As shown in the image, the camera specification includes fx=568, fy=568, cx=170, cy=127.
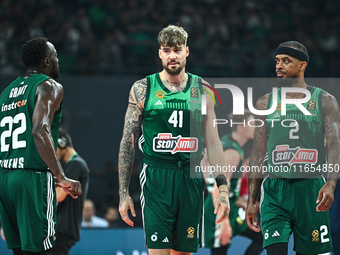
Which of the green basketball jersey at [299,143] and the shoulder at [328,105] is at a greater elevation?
the shoulder at [328,105]

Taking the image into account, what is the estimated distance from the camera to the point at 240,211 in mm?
8172

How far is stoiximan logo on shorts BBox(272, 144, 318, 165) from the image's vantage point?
5484 mm

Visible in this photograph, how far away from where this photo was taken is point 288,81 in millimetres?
5723

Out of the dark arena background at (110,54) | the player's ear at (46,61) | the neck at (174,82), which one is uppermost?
the dark arena background at (110,54)

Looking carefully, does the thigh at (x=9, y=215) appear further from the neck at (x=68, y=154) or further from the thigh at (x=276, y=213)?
the neck at (x=68, y=154)

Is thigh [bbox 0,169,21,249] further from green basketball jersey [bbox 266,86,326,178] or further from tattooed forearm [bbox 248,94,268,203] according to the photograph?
green basketball jersey [bbox 266,86,326,178]

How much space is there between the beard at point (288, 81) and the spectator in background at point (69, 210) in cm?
283

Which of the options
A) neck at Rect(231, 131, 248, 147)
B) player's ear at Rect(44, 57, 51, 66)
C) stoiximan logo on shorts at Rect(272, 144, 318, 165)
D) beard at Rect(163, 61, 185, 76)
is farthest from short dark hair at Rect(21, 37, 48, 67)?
neck at Rect(231, 131, 248, 147)

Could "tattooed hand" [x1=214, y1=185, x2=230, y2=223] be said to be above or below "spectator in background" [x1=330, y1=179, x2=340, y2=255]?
above

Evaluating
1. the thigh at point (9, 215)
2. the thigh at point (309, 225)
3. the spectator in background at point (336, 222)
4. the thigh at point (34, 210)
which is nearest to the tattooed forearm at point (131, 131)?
the thigh at point (34, 210)

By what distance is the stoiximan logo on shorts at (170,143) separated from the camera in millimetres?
5344

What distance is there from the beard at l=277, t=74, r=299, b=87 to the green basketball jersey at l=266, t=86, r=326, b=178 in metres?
0.21

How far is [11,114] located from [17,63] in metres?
9.47

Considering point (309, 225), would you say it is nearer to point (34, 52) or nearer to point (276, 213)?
point (276, 213)
